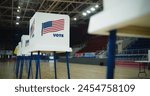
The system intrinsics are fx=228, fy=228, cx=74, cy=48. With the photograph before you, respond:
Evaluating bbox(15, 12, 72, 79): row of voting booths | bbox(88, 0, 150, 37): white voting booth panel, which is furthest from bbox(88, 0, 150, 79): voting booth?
bbox(15, 12, 72, 79): row of voting booths

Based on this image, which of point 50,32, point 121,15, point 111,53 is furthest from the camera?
point 50,32

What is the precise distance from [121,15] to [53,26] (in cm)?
106

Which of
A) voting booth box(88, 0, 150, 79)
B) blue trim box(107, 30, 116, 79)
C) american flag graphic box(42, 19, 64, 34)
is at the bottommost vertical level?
blue trim box(107, 30, 116, 79)

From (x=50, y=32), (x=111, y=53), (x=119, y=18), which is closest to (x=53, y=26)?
(x=50, y=32)

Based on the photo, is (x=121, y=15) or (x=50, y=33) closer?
(x=121, y=15)

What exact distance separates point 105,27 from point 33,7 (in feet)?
20.2

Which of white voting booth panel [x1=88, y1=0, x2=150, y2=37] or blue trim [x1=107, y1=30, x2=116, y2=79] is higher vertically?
white voting booth panel [x1=88, y1=0, x2=150, y2=37]

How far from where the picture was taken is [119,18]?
558 millimetres

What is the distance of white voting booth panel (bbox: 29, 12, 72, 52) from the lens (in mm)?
1528

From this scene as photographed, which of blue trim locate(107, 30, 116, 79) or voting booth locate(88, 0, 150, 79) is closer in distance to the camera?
voting booth locate(88, 0, 150, 79)

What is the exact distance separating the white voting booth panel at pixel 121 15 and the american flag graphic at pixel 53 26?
90cm

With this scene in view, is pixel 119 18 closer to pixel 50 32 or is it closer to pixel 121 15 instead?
pixel 121 15

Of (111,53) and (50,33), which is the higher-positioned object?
(50,33)

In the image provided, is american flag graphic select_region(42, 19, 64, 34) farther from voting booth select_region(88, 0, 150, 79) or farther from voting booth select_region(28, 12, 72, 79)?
voting booth select_region(88, 0, 150, 79)
